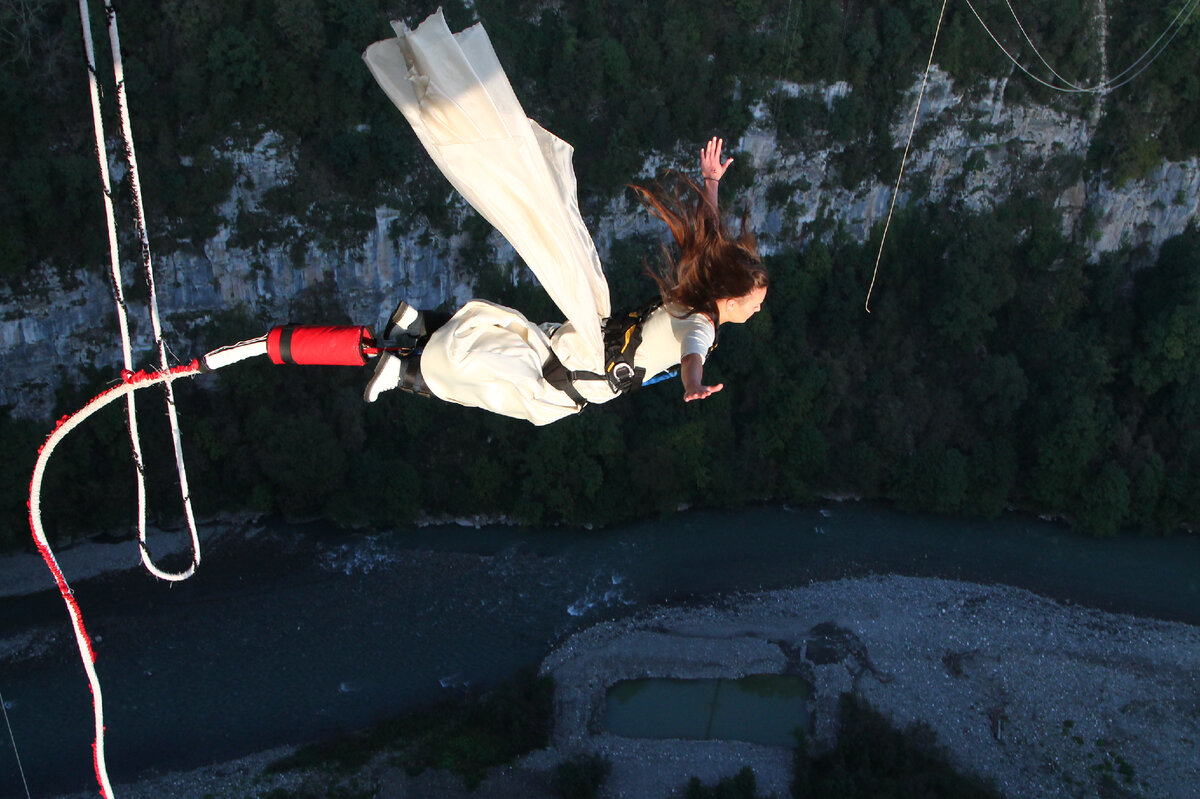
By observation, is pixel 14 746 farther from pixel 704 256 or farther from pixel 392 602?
pixel 704 256

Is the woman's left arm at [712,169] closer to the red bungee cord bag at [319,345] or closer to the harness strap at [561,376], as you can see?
the harness strap at [561,376]

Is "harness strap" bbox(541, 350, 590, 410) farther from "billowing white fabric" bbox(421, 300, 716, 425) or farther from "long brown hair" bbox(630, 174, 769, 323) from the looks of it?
"long brown hair" bbox(630, 174, 769, 323)

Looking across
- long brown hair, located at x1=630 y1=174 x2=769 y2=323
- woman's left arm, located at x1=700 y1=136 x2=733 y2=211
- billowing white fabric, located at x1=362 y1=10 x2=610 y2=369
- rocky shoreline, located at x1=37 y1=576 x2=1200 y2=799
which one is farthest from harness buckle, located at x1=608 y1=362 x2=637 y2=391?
rocky shoreline, located at x1=37 y1=576 x2=1200 y2=799

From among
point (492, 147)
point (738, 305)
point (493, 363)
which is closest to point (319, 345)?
point (493, 363)

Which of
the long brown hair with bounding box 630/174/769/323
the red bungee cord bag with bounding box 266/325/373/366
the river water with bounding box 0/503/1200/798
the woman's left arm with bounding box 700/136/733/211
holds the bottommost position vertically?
the river water with bounding box 0/503/1200/798

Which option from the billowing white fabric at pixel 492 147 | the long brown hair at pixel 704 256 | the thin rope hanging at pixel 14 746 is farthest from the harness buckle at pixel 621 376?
the thin rope hanging at pixel 14 746

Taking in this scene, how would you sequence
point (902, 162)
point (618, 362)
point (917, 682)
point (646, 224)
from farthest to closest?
point (902, 162) → point (646, 224) → point (917, 682) → point (618, 362)
